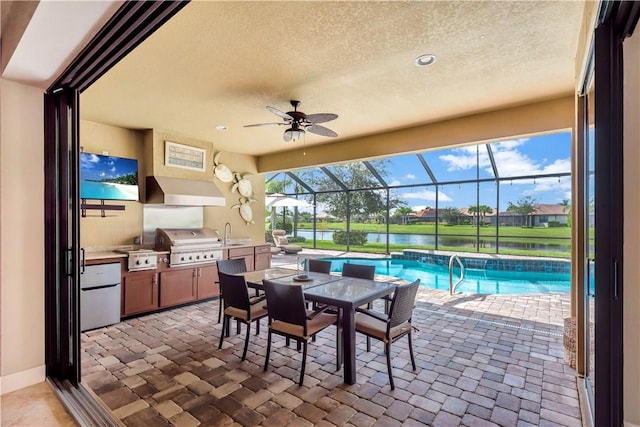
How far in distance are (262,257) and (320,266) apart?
2391mm

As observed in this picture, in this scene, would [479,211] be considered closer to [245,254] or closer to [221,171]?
[245,254]

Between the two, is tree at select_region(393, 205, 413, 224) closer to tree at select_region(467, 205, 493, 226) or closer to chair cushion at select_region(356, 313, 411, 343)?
tree at select_region(467, 205, 493, 226)

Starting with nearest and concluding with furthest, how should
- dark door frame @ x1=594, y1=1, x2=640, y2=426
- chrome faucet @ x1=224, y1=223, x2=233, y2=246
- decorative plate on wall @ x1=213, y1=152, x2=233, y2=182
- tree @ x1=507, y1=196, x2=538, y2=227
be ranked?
dark door frame @ x1=594, y1=1, x2=640, y2=426 → decorative plate on wall @ x1=213, y1=152, x2=233, y2=182 → chrome faucet @ x1=224, y1=223, x2=233, y2=246 → tree @ x1=507, y1=196, x2=538, y2=227

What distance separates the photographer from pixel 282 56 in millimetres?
2621

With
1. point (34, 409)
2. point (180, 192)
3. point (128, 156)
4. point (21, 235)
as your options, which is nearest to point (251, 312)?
point (34, 409)

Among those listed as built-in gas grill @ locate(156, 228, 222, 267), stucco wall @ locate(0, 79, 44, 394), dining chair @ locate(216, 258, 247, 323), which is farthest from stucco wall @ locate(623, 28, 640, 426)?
built-in gas grill @ locate(156, 228, 222, 267)

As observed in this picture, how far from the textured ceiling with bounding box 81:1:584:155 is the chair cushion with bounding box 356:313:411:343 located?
7.55ft

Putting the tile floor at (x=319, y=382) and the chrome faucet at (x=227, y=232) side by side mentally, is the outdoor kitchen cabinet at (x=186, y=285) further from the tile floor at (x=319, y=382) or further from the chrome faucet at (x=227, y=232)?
the chrome faucet at (x=227, y=232)

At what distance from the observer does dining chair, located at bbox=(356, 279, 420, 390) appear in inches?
102

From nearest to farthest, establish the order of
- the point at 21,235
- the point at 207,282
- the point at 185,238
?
the point at 21,235 → the point at 185,238 → the point at 207,282

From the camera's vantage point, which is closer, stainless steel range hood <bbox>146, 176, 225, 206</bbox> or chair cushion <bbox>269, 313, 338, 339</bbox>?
chair cushion <bbox>269, 313, 338, 339</bbox>

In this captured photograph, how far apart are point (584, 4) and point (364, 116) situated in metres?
2.47

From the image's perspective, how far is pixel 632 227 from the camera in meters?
1.60

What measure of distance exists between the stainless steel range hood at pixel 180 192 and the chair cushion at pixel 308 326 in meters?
2.82
